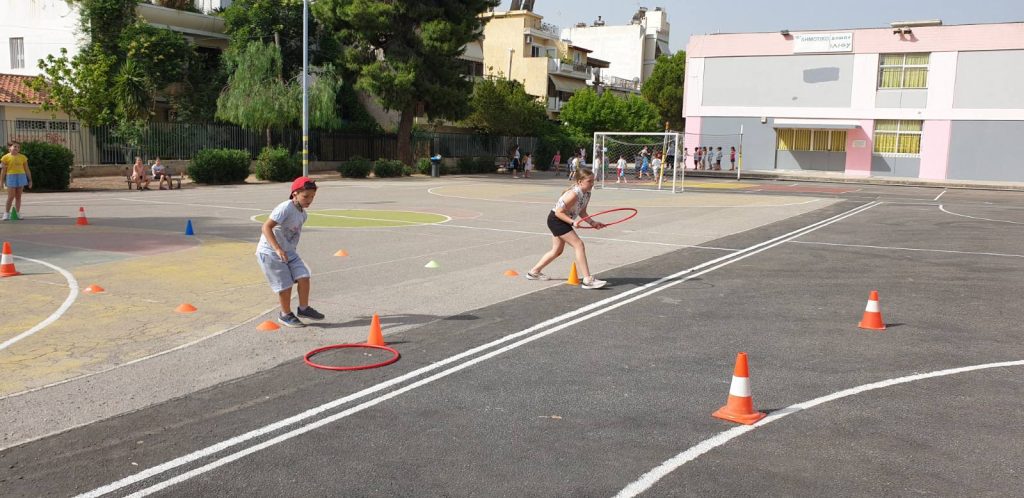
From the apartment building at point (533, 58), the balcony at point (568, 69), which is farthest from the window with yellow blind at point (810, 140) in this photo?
the balcony at point (568, 69)

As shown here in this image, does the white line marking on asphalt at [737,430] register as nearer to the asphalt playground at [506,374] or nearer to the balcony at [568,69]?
the asphalt playground at [506,374]

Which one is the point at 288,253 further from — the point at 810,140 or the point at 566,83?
the point at 566,83

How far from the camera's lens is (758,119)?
2046 inches

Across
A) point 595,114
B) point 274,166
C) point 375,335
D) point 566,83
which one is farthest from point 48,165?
point 566,83

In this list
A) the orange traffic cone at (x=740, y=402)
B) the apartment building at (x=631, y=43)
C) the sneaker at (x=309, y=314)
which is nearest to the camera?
the orange traffic cone at (x=740, y=402)

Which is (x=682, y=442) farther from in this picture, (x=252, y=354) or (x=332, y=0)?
(x=332, y=0)

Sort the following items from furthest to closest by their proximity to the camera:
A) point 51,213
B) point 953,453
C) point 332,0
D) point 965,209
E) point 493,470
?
point 332,0 < point 965,209 < point 51,213 < point 953,453 < point 493,470

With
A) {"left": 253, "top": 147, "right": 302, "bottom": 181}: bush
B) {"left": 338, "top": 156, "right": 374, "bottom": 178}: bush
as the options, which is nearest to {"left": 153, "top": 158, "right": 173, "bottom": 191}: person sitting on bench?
{"left": 253, "top": 147, "right": 302, "bottom": 181}: bush

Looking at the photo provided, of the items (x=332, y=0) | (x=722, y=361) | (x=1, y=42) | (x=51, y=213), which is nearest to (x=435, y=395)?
(x=722, y=361)

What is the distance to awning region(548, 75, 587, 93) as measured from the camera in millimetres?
79125

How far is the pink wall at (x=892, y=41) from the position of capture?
1780 inches

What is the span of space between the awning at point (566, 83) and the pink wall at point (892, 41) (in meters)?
26.1

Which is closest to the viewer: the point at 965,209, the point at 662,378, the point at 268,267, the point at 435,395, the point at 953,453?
the point at 953,453

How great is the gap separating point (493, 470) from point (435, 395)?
148cm
